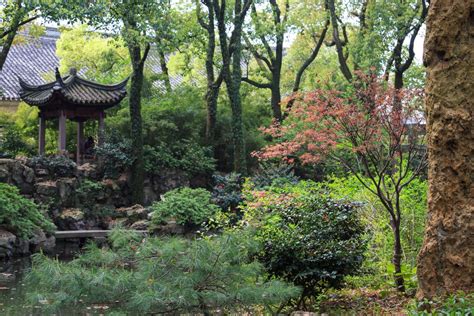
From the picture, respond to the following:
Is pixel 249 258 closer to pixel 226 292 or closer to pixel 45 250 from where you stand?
pixel 226 292

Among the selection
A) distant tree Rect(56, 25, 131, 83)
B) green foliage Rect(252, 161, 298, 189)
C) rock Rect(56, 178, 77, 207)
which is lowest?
rock Rect(56, 178, 77, 207)

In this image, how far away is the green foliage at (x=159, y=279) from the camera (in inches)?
201

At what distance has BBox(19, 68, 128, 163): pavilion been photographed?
19.0 metres

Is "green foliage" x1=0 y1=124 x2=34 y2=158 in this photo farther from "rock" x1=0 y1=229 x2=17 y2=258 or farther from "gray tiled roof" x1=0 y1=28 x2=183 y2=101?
"rock" x1=0 y1=229 x2=17 y2=258

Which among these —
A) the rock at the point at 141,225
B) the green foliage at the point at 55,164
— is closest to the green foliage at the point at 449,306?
the rock at the point at 141,225

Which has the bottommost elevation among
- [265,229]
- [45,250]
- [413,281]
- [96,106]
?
[45,250]

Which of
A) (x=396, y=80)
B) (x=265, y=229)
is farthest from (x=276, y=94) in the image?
(x=265, y=229)

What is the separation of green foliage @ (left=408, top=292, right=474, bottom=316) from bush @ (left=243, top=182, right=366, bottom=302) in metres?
1.60

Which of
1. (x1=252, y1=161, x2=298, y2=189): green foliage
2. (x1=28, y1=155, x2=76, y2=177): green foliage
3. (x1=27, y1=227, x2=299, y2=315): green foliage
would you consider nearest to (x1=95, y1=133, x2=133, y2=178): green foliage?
(x1=28, y1=155, x2=76, y2=177): green foliage

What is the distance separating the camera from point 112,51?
22.7 meters

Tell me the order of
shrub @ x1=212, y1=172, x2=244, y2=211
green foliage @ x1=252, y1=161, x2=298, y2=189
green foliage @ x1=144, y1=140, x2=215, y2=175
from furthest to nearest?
green foliage @ x1=144, y1=140, x2=215, y2=175 → shrub @ x1=212, y1=172, x2=244, y2=211 → green foliage @ x1=252, y1=161, x2=298, y2=189

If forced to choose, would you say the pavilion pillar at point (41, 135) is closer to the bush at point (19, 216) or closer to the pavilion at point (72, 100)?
the pavilion at point (72, 100)

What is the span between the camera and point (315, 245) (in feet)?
20.9

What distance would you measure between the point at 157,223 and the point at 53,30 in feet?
64.7
